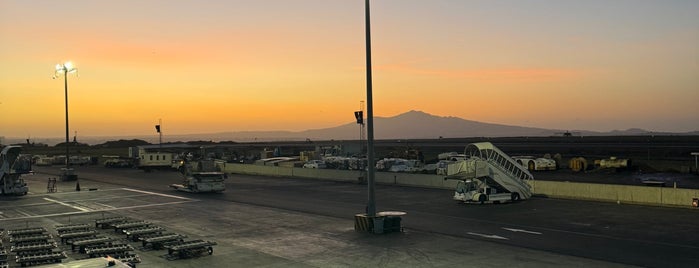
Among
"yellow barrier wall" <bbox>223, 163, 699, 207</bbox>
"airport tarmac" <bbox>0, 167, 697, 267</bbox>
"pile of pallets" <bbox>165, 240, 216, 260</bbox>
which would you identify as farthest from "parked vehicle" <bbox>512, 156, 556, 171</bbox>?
"pile of pallets" <bbox>165, 240, 216, 260</bbox>

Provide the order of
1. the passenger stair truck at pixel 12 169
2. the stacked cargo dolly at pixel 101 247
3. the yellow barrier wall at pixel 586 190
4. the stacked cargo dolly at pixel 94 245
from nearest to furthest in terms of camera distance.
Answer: the stacked cargo dolly at pixel 101 247 → the stacked cargo dolly at pixel 94 245 → the yellow barrier wall at pixel 586 190 → the passenger stair truck at pixel 12 169

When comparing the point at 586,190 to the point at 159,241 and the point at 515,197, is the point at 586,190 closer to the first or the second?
the point at 515,197

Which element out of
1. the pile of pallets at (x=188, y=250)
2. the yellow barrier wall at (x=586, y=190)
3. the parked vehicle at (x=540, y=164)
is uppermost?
the parked vehicle at (x=540, y=164)

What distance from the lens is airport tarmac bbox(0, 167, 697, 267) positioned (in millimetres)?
19047

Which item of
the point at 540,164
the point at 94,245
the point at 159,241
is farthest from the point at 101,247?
the point at 540,164

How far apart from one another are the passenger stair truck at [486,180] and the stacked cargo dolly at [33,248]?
2420 centimetres

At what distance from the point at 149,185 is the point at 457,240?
3991cm

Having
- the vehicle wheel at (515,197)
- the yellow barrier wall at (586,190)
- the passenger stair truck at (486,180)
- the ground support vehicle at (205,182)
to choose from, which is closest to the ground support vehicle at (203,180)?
the ground support vehicle at (205,182)

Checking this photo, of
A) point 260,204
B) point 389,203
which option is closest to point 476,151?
point 389,203

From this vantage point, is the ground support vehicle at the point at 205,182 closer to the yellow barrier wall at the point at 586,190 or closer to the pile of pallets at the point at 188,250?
the yellow barrier wall at the point at 586,190

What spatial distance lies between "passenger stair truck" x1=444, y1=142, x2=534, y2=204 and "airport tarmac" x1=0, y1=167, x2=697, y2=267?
1.70 m

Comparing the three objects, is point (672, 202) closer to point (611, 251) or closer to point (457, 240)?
point (611, 251)

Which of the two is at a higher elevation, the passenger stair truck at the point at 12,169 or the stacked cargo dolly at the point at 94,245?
the passenger stair truck at the point at 12,169

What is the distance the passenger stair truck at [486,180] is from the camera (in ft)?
116
